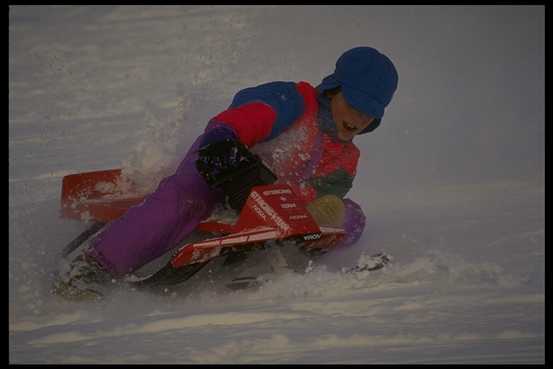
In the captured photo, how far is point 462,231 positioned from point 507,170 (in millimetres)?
1489

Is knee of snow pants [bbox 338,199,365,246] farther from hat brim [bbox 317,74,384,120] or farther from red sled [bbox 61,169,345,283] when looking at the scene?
hat brim [bbox 317,74,384,120]

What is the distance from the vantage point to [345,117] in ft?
13.3

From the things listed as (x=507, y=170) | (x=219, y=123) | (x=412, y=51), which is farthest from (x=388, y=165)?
(x=219, y=123)

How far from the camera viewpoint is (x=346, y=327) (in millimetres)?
3152

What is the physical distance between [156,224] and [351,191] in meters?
2.23

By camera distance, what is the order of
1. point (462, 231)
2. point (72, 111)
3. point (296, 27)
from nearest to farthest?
point (462, 231) < point (72, 111) < point (296, 27)

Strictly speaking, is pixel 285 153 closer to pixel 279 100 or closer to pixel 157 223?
pixel 279 100

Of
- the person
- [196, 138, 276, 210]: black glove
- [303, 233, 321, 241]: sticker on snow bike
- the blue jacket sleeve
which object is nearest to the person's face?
the person

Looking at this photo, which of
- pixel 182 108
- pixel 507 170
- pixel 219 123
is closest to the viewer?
pixel 219 123

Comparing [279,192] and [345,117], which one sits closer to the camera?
[279,192]

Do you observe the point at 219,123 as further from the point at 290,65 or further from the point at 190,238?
the point at 290,65

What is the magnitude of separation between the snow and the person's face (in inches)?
24.4

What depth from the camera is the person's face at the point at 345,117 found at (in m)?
4.02

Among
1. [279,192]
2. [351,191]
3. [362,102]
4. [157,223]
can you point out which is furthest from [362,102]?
[351,191]
